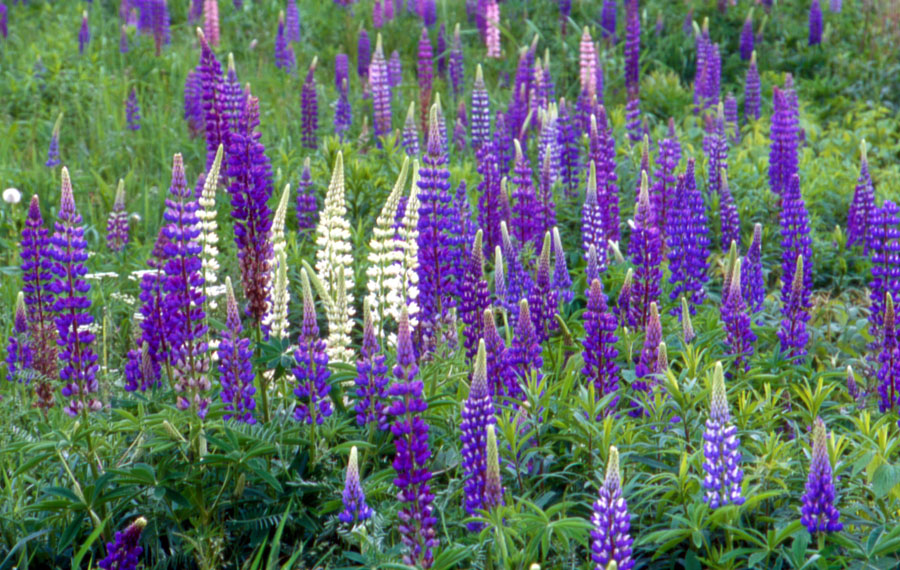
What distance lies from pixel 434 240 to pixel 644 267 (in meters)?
1.00

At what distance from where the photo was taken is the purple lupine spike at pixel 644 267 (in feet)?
15.0

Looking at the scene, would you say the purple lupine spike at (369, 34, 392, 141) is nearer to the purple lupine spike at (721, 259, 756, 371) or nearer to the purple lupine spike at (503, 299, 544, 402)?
the purple lupine spike at (721, 259, 756, 371)

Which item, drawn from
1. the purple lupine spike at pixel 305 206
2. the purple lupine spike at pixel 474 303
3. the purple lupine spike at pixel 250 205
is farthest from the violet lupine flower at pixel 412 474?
the purple lupine spike at pixel 305 206

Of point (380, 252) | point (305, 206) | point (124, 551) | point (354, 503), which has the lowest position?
point (124, 551)

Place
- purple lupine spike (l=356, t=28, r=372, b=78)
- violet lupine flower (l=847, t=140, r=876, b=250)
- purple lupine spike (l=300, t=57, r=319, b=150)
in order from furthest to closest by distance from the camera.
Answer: purple lupine spike (l=356, t=28, r=372, b=78) → purple lupine spike (l=300, t=57, r=319, b=150) → violet lupine flower (l=847, t=140, r=876, b=250)

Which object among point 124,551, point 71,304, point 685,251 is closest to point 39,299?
point 71,304

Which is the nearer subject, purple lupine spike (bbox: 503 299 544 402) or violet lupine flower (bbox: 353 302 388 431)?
violet lupine flower (bbox: 353 302 388 431)

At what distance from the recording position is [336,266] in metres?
4.44

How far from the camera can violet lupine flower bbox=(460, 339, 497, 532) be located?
2.89m

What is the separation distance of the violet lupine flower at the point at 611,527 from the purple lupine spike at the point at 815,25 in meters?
9.68

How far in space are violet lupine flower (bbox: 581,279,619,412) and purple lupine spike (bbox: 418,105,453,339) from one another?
840 millimetres

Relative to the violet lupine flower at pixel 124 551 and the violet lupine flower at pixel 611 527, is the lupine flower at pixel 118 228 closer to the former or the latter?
the violet lupine flower at pixel 124 551

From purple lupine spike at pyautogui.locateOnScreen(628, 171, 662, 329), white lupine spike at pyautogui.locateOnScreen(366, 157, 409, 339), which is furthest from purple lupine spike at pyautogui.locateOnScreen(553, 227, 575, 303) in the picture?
white lupine spike at pyautogui.locateOnScreen(366, 157, 409, 339)

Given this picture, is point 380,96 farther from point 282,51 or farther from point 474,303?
point 474,303
